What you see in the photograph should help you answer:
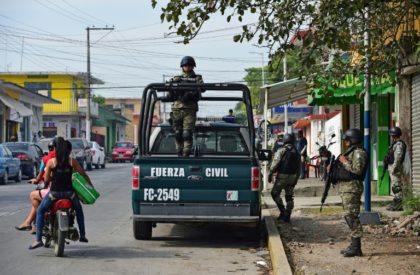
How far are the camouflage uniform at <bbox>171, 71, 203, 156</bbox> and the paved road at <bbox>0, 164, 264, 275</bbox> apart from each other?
1613 mm

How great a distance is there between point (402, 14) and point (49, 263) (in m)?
5.91

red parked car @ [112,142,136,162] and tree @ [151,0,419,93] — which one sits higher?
tree @ [151,0,419,93]

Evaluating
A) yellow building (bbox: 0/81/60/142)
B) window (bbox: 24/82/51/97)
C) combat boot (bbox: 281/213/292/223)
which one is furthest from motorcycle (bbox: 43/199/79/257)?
window (bbox: 24/82/51/97)

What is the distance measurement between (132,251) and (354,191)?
335cm

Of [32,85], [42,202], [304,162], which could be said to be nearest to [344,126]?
[304,162]

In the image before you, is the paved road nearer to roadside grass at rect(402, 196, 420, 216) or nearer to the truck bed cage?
the truck bed cage

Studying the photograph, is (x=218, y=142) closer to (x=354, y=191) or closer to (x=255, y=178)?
(x=255, y=178)

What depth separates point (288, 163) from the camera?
12.7 metres

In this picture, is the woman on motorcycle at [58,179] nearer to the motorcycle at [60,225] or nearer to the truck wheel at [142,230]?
the motorcycle at [60,225]

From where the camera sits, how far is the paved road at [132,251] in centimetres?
901

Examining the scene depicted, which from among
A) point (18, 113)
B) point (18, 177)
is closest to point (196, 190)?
point (18, 177)

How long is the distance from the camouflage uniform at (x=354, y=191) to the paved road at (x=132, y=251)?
1355 millimetres

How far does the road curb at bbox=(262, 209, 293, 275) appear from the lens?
27.3 feet

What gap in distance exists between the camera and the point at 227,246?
11.2m
